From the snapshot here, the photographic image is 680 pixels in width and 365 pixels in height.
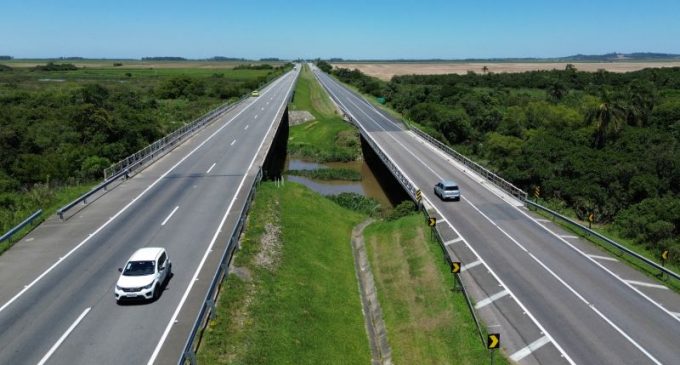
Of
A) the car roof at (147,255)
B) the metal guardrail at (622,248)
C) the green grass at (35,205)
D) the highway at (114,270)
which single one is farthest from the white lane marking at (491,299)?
the green grass at (35,205)

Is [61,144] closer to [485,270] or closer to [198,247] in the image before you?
[198,247]

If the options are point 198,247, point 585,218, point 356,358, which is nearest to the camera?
point 356,358

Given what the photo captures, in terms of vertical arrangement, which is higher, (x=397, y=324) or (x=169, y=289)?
(x=169, y=289)

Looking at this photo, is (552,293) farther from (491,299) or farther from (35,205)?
(35,205)

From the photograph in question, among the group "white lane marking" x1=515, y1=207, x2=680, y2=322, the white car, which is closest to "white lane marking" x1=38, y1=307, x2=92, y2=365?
the white car

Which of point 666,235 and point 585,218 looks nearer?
point 666,235

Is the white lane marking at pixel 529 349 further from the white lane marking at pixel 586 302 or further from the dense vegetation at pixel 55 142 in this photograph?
the dense vegetation at pixel 55 142

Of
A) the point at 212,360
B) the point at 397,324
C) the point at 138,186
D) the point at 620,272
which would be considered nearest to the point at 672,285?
the point at 620,272

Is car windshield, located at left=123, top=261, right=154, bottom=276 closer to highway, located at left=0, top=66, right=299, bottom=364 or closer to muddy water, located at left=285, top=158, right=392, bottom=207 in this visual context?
highway, located at left=0, top=66, right=299, bottom=364
